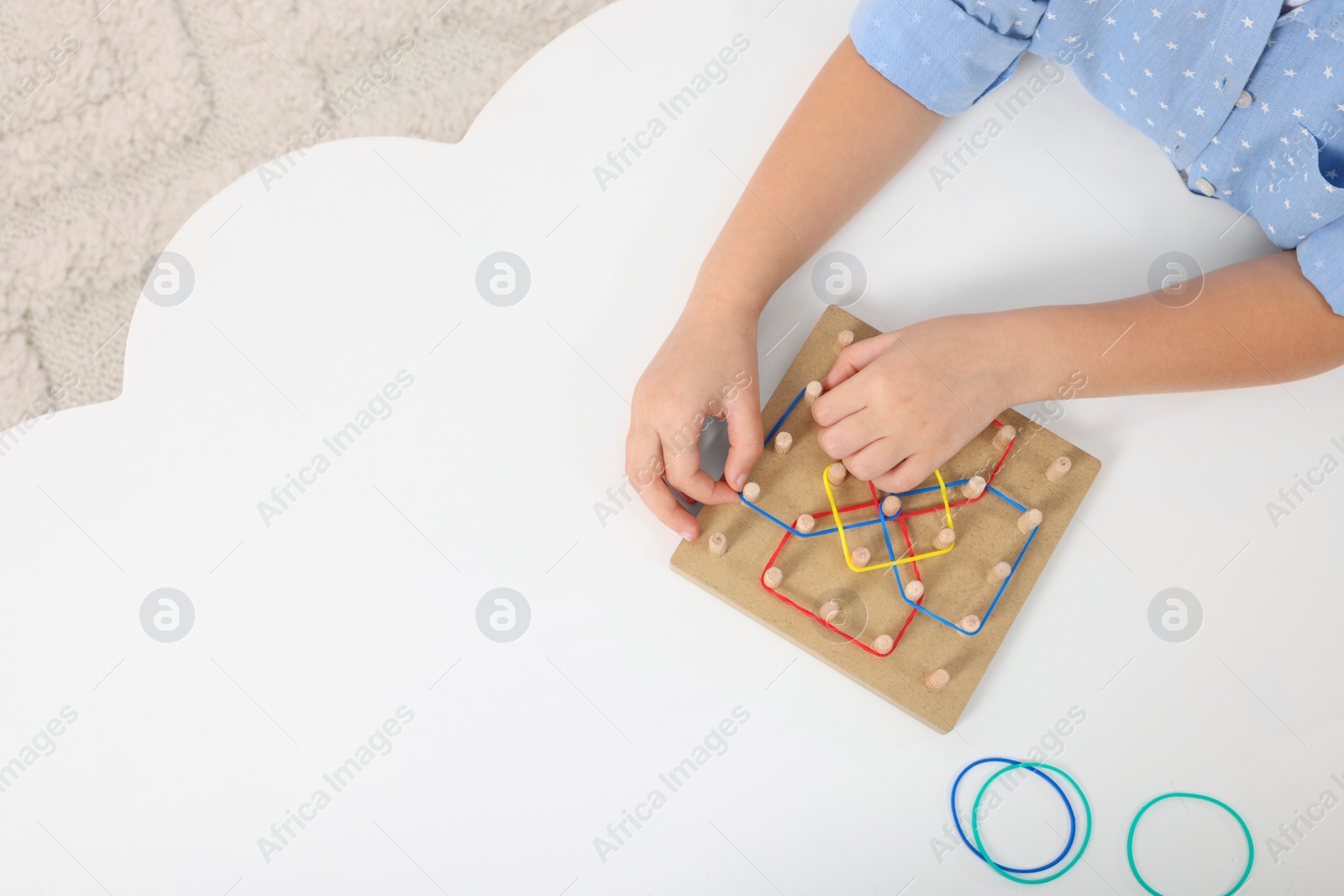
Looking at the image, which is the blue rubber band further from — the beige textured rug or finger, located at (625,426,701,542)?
the beige textured rug

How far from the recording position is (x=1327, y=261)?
593mm

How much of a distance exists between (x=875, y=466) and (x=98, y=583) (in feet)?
1.71

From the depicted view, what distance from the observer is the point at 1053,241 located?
0.64 m

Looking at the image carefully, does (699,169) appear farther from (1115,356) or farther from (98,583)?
(98,583)

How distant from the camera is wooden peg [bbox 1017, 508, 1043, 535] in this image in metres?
0.57

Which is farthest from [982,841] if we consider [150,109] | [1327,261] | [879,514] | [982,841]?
[150,109]

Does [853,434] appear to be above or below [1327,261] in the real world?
above

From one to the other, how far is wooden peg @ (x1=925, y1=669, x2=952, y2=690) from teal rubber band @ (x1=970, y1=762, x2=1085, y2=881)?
7 centimetres

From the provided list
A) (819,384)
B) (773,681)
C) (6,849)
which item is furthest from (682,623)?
(6,849)

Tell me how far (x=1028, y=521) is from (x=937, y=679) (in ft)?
A: 0.39

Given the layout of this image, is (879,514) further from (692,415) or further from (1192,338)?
(1192,338)

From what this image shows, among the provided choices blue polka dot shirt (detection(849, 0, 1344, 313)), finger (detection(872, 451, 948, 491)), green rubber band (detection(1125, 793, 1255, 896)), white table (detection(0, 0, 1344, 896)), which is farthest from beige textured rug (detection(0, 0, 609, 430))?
green rubber band (detection(1125, 793, 1255, 896))

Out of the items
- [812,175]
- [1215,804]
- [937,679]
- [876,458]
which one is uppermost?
[812,175]

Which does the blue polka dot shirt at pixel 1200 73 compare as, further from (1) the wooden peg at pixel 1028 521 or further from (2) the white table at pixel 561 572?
(1) the wooden peg at pixel 1028 521
